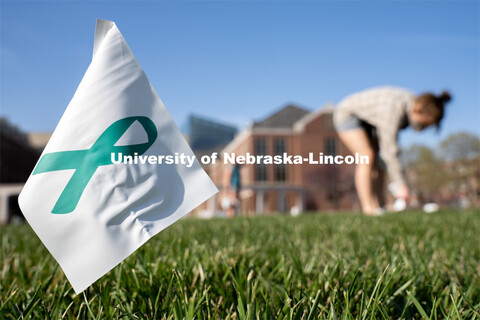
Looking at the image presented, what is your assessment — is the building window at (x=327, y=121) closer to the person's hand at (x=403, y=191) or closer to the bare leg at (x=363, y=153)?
the bare leg at (x=363, y=153)

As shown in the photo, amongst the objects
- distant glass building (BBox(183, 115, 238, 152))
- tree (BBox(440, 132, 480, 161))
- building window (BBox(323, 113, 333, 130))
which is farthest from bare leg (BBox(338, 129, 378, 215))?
distant glass building (BBox(183, 115, 238, 152))

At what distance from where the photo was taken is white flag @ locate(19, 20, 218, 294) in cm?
108

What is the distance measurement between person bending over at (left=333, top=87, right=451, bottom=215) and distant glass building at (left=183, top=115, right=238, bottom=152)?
219ft

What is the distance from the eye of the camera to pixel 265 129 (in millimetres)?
51469

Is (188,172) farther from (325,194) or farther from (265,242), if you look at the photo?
(325,194)

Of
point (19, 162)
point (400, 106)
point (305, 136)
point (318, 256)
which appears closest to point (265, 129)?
point (305, 136)

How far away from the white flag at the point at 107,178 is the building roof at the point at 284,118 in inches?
1978

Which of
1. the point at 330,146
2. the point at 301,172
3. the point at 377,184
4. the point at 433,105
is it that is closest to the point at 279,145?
the point at 301,172

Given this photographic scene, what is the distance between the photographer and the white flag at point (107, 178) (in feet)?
3.55

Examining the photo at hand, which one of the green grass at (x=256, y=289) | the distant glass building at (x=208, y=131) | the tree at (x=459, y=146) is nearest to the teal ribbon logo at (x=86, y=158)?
the green grass at (x=256, y=289)

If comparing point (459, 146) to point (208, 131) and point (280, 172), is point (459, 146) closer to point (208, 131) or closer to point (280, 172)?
point (280, 172)

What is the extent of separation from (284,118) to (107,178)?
174ft

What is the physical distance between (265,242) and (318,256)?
0.59 metres

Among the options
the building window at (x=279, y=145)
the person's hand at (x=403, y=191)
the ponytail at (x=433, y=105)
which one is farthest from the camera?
the building window at (x=279, y=145)
